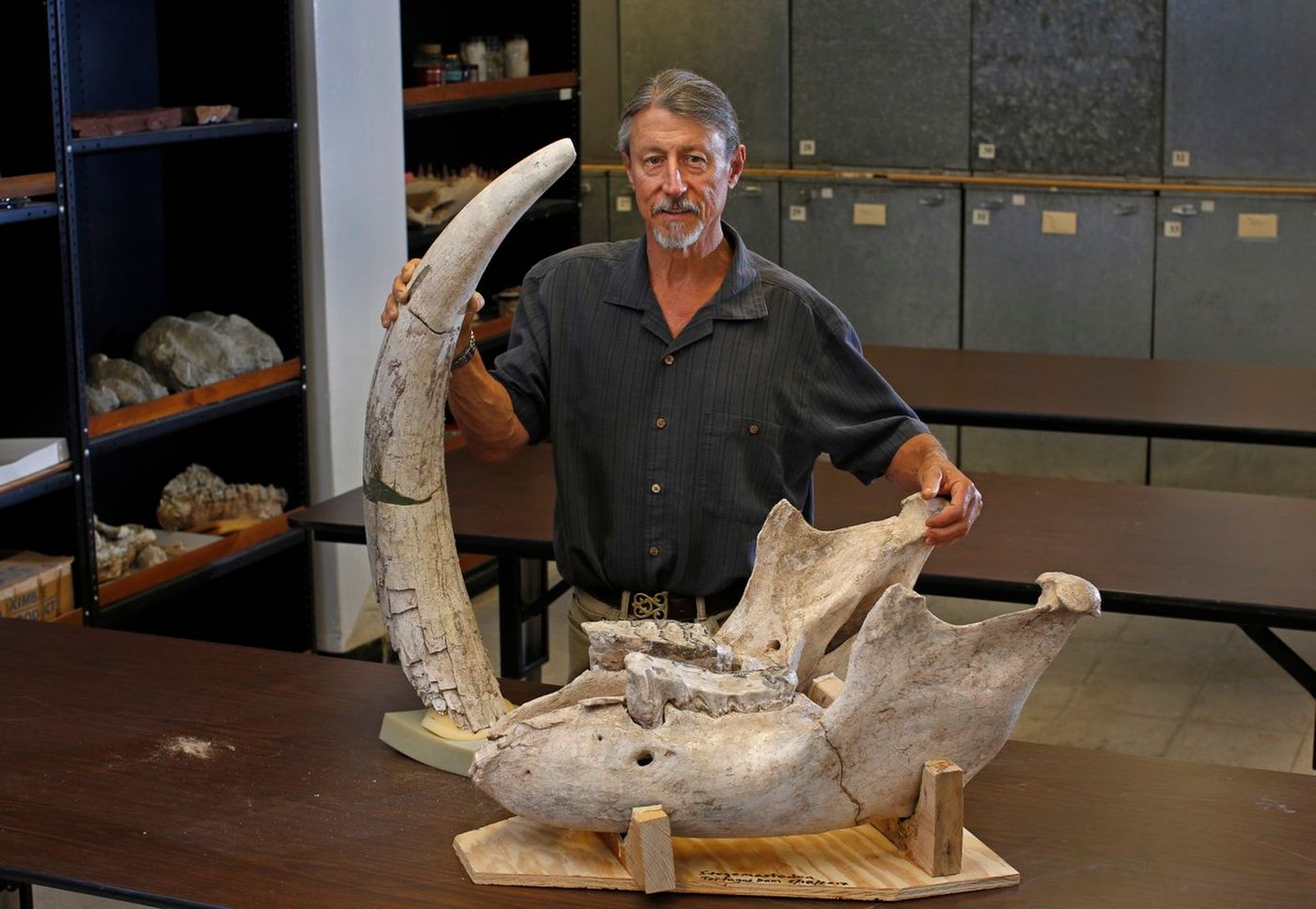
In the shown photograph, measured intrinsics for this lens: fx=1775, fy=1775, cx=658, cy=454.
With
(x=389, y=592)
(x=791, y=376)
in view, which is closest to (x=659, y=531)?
(x=791, y=376)

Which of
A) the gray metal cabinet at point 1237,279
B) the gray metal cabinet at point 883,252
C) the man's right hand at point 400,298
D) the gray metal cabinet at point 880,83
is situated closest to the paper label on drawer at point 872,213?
the gray metal cabinet at point 883,252

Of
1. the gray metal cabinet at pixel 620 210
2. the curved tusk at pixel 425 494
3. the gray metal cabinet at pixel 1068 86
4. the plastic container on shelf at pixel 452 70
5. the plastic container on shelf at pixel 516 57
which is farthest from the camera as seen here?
the gray metal cabinet at pixel 620 210

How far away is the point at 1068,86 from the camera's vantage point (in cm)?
680

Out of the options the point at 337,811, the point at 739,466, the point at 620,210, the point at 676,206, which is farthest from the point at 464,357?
the point at 620,210

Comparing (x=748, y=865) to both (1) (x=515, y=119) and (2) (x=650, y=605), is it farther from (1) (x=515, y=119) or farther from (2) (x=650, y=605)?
(1) (x=515, y=119)

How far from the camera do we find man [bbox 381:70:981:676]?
2.79 metres

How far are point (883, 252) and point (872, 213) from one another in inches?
6.3

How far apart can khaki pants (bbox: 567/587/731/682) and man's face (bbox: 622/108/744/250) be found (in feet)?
1.93

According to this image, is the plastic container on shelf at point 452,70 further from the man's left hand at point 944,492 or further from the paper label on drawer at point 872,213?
the man's left hand at point 944,492

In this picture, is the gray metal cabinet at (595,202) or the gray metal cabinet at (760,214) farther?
the gray metal cabinet at (595,202)

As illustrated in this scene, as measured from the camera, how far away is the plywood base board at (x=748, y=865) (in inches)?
80.7

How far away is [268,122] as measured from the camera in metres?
4.66

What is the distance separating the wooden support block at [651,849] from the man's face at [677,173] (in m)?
0.99

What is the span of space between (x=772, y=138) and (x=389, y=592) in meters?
5.17
